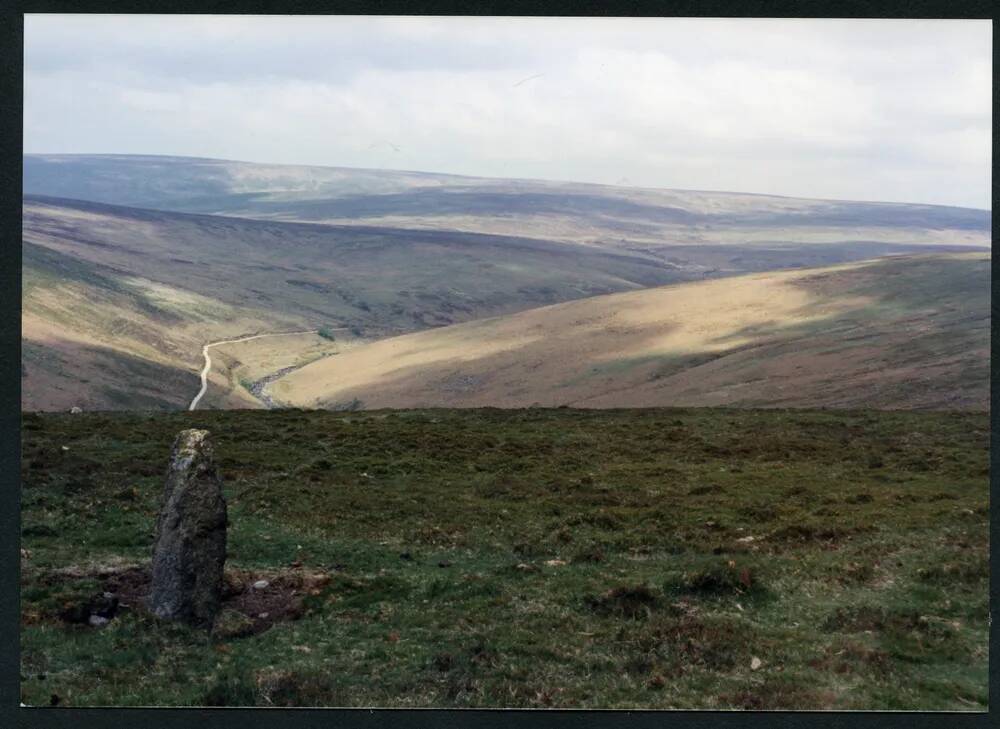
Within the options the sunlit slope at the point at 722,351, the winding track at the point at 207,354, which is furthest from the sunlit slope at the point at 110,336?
the sunlit slope at the point at 722,351

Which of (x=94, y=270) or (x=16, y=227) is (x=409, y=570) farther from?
(x=94, y=270)

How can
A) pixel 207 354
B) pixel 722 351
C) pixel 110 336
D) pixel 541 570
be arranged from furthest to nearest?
1. pixel 207 354
2. pixel 110 336
3. pixel 722 351
4. pixel 541 570

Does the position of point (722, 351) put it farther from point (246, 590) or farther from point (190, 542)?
point (190, 542)

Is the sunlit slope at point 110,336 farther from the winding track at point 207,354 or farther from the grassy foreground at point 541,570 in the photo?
the grassy foreground at point 541,570

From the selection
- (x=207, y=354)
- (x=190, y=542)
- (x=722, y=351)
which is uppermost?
(x=190, y=542)

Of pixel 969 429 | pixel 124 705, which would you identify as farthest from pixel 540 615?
pixel 969 429

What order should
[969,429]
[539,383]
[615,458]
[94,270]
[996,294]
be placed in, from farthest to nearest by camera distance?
[94,270] → [539,383] → [969,429] → [615,458] → [996,294]

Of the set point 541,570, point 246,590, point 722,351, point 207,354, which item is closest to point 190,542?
point 246,590
